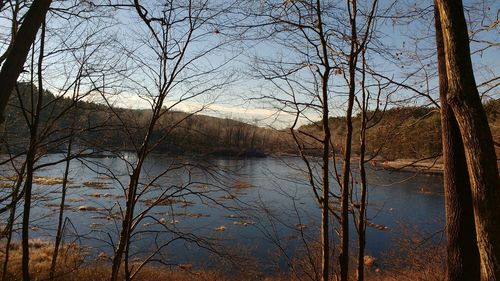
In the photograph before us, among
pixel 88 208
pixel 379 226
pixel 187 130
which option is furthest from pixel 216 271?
pixel 187 130

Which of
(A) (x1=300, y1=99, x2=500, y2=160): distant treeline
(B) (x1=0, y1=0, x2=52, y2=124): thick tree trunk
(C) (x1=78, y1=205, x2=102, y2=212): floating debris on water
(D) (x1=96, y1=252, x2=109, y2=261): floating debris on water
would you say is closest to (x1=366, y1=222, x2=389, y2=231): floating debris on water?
(A) (x1=300, y1=99, x2=500, y2=160): distant treeline

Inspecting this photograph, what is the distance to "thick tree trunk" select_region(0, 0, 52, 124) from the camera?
79.5 inches

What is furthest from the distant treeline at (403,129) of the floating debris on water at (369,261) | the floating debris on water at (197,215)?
the floating debris on water at (197,215)

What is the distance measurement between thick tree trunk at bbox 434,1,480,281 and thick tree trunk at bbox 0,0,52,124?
3275mm

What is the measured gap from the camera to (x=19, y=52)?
209 centimetres

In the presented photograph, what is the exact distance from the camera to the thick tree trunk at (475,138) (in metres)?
2.72

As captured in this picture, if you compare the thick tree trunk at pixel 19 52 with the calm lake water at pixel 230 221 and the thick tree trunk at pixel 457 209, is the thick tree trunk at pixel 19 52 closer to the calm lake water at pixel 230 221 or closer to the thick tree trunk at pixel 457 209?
the thick tree trunk at pixel 457 209

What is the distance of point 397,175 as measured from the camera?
25812 millimetres

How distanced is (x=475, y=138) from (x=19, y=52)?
3.12 meters

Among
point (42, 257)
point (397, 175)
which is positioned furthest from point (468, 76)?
→ point (397, 175)

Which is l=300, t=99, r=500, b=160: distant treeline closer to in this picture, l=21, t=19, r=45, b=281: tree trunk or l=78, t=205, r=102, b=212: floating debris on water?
l=21, t=19, r=45, b=281: tree trunk

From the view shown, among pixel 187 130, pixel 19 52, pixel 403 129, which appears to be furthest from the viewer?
pixel 403 129

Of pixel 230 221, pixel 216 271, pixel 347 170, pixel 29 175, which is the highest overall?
pixel 347 170

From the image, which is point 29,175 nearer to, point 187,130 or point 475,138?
point 187,130
